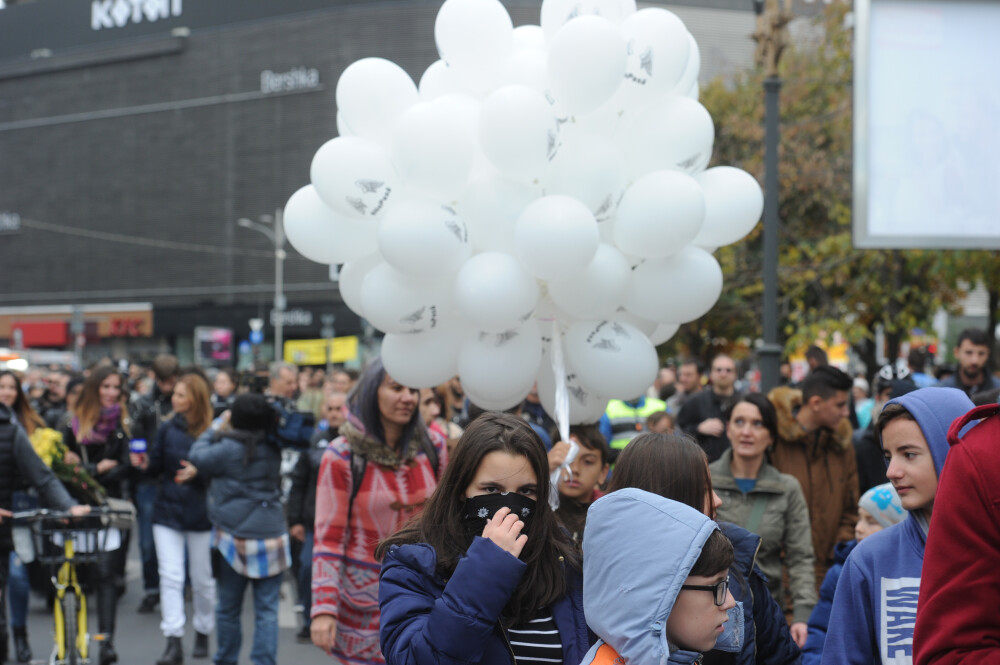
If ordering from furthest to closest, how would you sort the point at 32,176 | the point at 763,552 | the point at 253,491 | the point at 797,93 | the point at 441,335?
1. the point at 32,176
2. the point at 797,93
3. the point at 253,491
4. the point at 763,552
5. the point at 441,335

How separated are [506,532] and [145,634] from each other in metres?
7.00

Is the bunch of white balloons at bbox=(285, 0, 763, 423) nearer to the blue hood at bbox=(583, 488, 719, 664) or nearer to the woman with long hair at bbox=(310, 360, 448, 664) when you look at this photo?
the woman with long hair at bbox=(310, 360, 448, 664)

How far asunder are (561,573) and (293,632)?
6638mm

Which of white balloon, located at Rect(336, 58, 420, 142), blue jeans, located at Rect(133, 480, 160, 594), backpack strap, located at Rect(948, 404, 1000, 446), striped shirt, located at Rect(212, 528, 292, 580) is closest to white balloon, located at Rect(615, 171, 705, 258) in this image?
white balloon, located at Rect(336, 58, 420, 142)

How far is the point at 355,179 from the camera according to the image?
4410 mm

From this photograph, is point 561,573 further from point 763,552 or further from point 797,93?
point 797,93

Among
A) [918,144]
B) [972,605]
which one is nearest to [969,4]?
[918,144]

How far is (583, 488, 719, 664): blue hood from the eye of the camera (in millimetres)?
2322

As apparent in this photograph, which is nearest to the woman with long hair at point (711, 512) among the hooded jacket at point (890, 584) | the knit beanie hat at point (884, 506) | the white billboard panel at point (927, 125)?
the hooded jacket at point (890, 584)

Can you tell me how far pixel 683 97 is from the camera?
184 inches

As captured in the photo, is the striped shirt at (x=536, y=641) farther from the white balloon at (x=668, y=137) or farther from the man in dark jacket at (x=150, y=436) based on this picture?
the man in dark jacket at (x=150, y=436)

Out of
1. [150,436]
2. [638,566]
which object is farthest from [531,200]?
[150,436]

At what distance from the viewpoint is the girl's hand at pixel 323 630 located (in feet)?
14.7

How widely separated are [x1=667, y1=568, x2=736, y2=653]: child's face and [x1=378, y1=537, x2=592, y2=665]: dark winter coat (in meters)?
0.37
